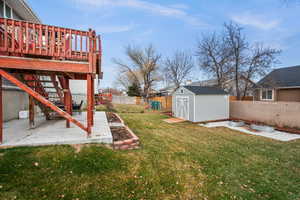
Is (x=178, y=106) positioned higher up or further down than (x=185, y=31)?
further down

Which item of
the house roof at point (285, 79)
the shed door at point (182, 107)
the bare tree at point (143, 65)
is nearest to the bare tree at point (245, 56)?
the house roof at point (285, 79)

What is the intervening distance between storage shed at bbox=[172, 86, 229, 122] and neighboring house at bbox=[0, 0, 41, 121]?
908cm

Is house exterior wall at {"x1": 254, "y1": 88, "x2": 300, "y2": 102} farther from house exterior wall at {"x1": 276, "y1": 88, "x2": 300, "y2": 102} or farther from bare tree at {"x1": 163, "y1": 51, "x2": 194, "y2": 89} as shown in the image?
bare tree at {"x1": 163, "y1": 51, "x2": 194, "y2": 89}

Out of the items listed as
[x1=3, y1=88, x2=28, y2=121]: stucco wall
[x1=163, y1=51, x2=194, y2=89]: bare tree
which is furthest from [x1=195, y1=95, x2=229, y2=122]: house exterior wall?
[x1=163, y1=51, x2=194, y2=89]: bare tree

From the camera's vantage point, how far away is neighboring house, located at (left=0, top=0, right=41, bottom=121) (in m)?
4.87

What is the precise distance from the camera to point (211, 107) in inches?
335

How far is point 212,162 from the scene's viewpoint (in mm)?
3072

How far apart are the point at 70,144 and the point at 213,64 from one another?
1446 centimetres

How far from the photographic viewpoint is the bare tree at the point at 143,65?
22234 mm

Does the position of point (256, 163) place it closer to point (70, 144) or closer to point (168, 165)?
point (168, 165)

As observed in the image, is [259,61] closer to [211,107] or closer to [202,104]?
[211,107]

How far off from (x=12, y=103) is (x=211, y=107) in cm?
1058

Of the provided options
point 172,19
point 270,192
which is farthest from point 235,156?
point 172,19

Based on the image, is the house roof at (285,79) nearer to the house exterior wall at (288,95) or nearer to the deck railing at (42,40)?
the house exterior wall at (288,95)
